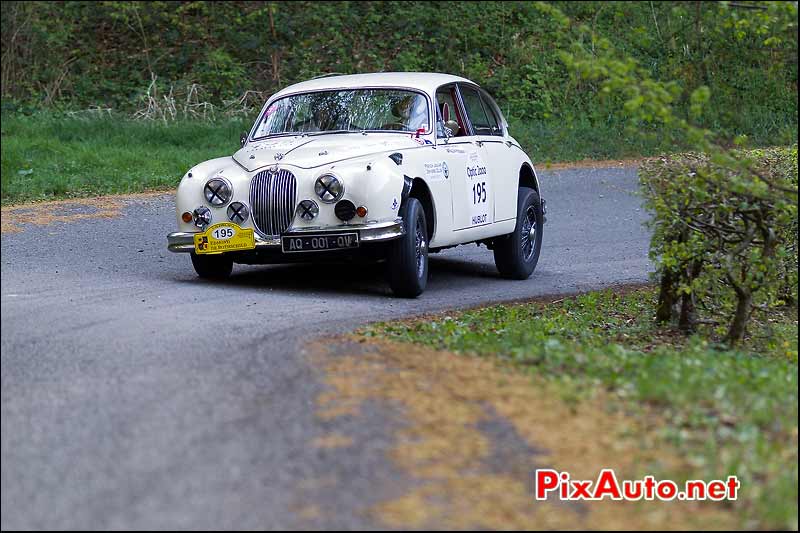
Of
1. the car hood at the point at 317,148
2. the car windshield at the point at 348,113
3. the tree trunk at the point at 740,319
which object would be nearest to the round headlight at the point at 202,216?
the car hood at the point at 317,148

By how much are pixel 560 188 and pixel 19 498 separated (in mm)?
15266

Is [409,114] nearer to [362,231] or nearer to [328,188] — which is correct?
[328,188]

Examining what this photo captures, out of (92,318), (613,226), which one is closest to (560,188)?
(613,226)

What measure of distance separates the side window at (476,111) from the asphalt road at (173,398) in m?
1.71

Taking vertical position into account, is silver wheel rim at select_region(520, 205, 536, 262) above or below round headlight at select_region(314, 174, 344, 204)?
below

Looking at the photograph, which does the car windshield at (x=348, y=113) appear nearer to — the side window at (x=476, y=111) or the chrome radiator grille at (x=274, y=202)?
the side window at (x=476, y=111)

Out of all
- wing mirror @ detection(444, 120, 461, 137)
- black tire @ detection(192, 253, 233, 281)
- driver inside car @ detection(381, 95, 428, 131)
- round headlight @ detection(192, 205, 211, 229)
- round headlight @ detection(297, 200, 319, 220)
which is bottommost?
black tire @ detection(192, 253, 233, 281)

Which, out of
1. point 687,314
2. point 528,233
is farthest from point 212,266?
point 687,314

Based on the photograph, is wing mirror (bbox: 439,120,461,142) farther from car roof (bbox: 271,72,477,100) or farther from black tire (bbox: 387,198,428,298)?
black tire (bbox: 387,198,428,298)

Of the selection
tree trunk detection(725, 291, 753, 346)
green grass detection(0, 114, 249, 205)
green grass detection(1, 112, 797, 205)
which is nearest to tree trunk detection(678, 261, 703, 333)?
tree trunk detection(725, 291, 753, 346)

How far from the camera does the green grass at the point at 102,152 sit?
1623 cm

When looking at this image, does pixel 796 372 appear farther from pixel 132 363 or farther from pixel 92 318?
pixel 92 318

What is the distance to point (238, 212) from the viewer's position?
9.95 meters

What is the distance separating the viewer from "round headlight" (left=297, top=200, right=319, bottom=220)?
9.77m
